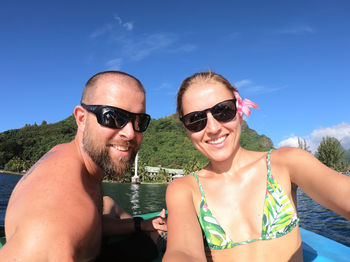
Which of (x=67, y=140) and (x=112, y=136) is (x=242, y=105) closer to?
(x=112, y=136)

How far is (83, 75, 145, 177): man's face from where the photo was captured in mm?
2400

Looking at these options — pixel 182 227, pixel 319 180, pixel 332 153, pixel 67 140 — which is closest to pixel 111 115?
pixel 182 227

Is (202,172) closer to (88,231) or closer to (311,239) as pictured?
(88,231)

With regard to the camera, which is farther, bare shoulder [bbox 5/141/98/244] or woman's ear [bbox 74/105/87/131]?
woman's ear [bbox 74/105/87/131]

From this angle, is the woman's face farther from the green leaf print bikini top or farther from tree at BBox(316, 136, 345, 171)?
tree at BBox(316, 136, 345, 171)

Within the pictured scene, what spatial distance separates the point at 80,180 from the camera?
1951 millimetres

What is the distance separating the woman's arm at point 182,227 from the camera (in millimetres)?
1673

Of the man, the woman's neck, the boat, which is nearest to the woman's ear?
the man

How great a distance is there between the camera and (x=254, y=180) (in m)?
2.17

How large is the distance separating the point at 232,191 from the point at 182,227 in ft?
2.04

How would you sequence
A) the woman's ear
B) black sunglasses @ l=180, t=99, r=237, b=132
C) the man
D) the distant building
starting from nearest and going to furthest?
the man → black sunglasses @ l=180, t=99, r=237, b=132 → the woman's ear → the distant building

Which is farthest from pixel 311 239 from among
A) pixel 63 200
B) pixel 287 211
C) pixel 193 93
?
pixel 63 200

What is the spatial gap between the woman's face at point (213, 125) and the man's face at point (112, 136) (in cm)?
65

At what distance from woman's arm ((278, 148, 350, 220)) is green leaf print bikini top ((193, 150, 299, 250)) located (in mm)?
188
